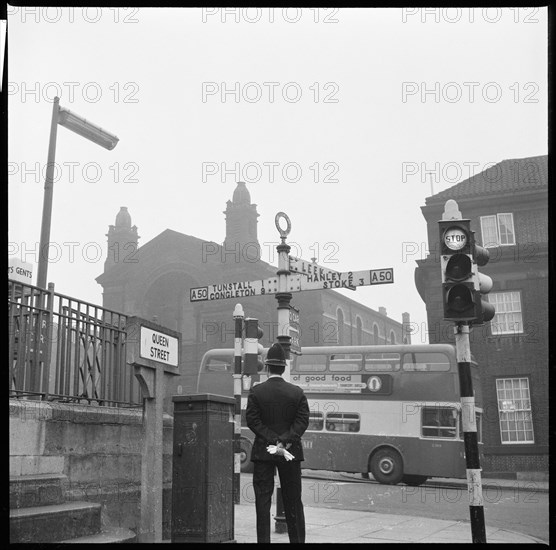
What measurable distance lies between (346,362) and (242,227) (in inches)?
906

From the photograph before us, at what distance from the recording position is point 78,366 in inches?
322

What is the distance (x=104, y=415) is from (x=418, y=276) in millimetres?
26180

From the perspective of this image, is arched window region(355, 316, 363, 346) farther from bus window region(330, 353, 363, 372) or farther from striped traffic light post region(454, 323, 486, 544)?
striped traffic light post region(454, 323, 486, 544)

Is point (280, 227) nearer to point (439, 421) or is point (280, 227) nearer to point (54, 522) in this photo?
point (54, 522)

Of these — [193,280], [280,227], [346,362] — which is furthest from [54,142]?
[193,280]

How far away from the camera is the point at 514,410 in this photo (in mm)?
26484

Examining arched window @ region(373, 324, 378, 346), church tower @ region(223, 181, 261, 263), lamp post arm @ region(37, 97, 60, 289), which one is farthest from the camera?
arched window @ region(373, 324, 378, 346)

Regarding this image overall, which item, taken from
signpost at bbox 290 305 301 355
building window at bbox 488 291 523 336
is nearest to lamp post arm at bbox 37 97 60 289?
signpost at bbox 290 305 301 355

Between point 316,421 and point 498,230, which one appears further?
point 498,230

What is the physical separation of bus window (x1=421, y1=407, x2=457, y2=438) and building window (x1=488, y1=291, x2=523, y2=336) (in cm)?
935

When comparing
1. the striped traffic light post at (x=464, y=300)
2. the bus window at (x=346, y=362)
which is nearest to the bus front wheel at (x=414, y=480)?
the bus window at (x=346, y=362)

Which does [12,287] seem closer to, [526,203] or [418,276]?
[526,203]

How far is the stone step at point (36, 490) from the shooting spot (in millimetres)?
6391

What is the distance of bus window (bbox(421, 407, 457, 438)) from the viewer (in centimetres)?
1877
